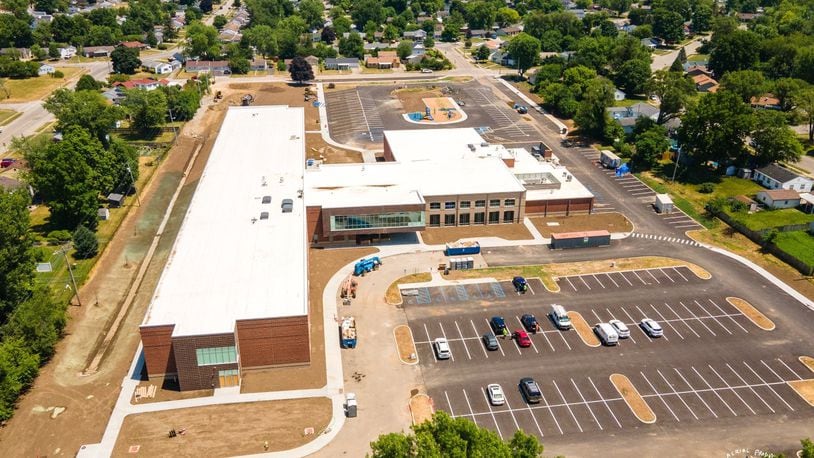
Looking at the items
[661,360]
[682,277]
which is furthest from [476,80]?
[661,360]

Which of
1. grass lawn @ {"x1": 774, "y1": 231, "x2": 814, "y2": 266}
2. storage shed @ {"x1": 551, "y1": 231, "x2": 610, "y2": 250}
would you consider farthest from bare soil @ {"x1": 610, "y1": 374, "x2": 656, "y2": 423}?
grass lawn @ {"x1": 774, "y1": 231, "x2": 814, "y2": 266}

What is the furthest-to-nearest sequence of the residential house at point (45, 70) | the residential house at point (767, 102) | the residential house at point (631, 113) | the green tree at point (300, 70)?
the residential house at point (45, 70) < the green tree at point (300, 70) < the residential house at point (767, 102) < the residential house at point (631, 113)

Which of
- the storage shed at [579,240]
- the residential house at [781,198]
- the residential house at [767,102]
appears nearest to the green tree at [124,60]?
the storage shed at [579,240]

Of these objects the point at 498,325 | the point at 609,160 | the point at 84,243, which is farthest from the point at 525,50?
the point at 84,243

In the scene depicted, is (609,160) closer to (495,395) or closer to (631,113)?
(631,113)

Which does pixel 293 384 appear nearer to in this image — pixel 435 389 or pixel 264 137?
pixel 435 389

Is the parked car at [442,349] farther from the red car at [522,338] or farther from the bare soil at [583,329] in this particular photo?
the bare soil at [583,329]
